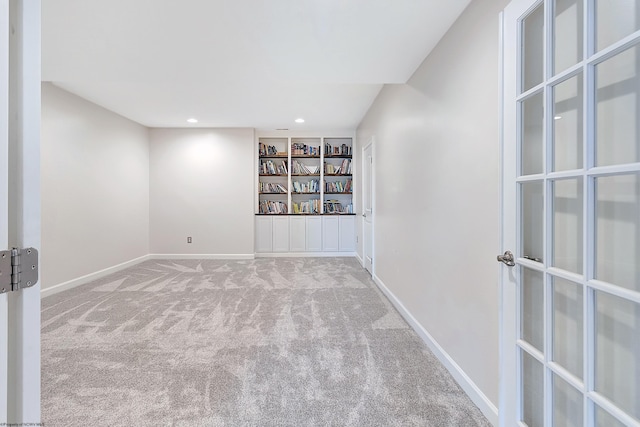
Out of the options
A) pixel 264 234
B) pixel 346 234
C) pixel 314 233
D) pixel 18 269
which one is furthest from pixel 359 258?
pixel 18 269

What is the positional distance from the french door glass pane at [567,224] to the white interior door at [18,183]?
1.52 m

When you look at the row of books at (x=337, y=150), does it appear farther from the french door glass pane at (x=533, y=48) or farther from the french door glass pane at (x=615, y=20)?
the french door glass pane at (x=615, y=20)

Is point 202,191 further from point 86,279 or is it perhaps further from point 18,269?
point 18,269

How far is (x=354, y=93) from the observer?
369 cm

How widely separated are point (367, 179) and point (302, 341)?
2.93m

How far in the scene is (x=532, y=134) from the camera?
118 centimetres

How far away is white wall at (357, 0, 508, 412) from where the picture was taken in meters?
1.50

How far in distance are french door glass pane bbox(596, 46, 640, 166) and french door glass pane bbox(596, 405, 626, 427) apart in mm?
735

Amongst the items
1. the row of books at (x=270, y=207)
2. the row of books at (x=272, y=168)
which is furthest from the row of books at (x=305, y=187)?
the row of books at (x=270, y=207)

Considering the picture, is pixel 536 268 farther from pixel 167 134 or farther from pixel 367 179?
pixel 167 134

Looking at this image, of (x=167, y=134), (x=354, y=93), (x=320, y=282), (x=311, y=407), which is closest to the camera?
(x=311, y=407)

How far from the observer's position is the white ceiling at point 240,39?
1.75 metres

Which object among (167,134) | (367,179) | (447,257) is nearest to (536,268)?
(447,257)

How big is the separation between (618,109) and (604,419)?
910 mm
